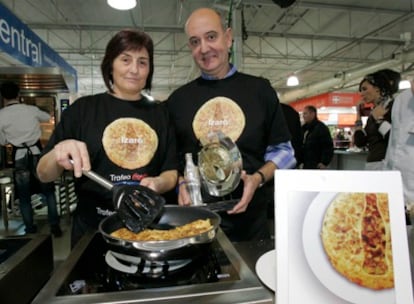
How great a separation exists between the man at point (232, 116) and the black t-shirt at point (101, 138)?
125 millimetres

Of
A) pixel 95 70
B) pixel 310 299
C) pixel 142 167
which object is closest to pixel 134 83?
pixel 142 167

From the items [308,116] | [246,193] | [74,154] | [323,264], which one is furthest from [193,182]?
[308,116]

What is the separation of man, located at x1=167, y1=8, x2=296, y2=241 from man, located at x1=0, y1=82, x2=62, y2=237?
326 centimetres

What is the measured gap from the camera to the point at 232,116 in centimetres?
151

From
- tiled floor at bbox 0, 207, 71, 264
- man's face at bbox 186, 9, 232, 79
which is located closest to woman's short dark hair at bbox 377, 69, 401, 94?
man's face at bbox 186, 9, 232, 79

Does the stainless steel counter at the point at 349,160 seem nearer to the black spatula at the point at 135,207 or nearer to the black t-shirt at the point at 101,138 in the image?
the black t-shirt at the point at 101,138

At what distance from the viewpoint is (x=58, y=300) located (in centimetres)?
65

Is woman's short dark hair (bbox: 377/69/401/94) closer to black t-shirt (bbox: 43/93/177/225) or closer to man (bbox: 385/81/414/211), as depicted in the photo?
man (bbox: 385/81/414/211)

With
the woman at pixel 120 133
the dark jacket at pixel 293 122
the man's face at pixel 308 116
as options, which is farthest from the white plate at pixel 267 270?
the man's face at pixel 308 116

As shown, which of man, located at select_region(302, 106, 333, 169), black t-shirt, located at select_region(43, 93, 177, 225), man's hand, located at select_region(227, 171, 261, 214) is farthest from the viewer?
man, located at select_region(302, 106, 333, 169)

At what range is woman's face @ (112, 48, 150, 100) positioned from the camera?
55.7 inches

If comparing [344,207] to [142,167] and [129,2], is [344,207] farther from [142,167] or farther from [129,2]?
[129,2]

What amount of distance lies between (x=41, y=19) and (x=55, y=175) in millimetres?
7341

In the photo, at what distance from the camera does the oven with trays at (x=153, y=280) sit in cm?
67
